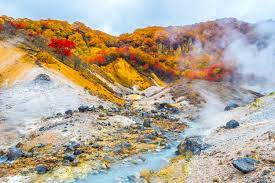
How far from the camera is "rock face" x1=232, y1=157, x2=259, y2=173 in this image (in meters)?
29.7

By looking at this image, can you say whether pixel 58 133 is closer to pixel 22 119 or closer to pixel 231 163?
pixel 22 119

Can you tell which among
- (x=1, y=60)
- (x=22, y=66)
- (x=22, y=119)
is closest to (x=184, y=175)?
(x=22, y=119)

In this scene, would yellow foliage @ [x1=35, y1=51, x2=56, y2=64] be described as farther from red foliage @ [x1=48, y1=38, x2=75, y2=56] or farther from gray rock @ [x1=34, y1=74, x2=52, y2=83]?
red foliage @ [x1=48, y1=38, x2=75, y2=56]

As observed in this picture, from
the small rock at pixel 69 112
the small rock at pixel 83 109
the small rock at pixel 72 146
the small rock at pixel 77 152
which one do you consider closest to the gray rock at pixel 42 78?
the small rock at pixel 83 109

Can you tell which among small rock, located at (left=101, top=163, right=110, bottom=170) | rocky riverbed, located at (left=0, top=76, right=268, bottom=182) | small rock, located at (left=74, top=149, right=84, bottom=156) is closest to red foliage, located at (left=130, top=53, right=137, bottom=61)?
rocky riverbed, located at (left=0, top=76, right=268, bottom=182)

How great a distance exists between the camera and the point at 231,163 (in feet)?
107

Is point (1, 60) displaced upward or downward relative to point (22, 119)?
upward

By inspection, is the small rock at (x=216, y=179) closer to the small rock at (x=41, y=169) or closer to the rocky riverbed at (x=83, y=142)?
the rocky riverbed at (x=83, y=142)

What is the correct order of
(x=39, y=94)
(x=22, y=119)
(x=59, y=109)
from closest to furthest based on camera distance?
(x=22, y=119) < (x=59, y=109) < (x=39, y=94)

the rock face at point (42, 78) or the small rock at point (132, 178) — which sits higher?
the rock face at point (42, 78)

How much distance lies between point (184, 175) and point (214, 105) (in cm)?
5417

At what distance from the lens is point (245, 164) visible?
99.3 feet

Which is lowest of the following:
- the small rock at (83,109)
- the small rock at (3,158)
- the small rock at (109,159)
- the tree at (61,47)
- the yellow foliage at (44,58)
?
the small rock at (3,158)

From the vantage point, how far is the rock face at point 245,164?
97.3 feet
